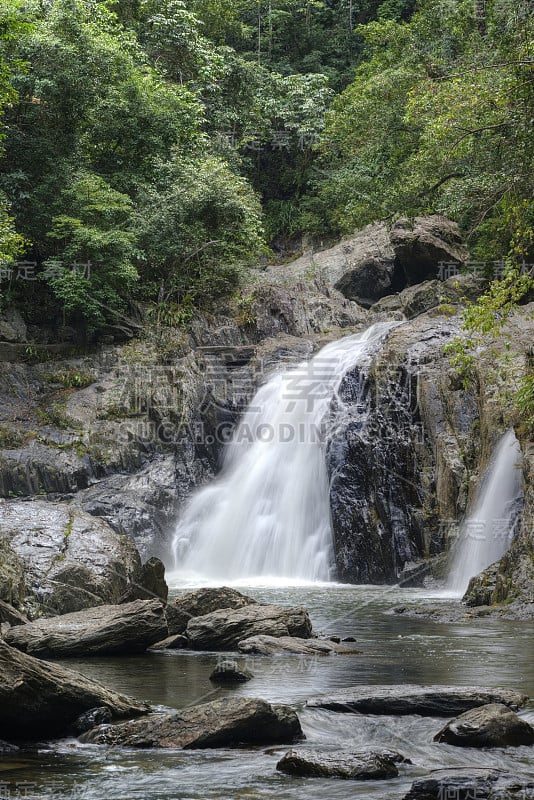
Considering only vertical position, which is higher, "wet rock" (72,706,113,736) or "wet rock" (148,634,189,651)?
"wet rock" (72,706,113,736)

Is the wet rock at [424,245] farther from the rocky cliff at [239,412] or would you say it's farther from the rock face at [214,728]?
the rock face at [214,728]

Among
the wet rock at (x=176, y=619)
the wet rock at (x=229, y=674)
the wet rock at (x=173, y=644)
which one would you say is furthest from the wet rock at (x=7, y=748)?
the wet rock at (x=176, y=619)

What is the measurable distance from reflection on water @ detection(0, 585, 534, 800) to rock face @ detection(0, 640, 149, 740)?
0.83ft

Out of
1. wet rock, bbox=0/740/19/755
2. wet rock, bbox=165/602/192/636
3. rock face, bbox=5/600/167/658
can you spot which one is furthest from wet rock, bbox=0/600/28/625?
wet rock, bbox=0/740/19/755

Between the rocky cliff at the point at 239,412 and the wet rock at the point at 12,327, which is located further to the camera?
the wet rock at the point at 12,327

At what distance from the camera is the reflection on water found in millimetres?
4906

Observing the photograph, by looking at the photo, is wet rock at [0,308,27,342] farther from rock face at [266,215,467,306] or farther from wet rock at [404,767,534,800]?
wet rock at [404,767,534,800]

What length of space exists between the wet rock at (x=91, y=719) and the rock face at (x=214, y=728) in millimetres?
183

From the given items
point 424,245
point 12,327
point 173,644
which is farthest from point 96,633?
point 424,245

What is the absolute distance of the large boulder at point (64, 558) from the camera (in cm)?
1178

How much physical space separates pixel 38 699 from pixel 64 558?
6741 millimetres

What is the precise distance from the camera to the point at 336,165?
36.4m

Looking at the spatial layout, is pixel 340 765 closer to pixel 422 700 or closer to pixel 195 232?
pixel 422 700

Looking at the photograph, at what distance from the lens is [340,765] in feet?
16.9
